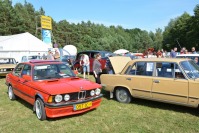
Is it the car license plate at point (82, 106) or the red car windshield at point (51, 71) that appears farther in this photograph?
the red car windshield at point (51, 71)

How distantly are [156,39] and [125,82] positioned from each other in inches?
4708

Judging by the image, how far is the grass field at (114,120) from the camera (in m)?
5.21

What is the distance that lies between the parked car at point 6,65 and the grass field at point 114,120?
7.27 meters

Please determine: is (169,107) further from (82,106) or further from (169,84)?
(82,106)

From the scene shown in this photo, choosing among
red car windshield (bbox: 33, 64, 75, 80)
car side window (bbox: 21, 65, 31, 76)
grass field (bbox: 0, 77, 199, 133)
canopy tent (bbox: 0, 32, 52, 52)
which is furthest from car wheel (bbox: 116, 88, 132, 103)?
canopy tent (bbox: 0, 32, 52, 52)

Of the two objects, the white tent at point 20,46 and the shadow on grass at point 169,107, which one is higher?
the white tent at point 20,46

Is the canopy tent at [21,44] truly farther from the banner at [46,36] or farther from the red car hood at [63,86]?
the red car hood at [63,86]

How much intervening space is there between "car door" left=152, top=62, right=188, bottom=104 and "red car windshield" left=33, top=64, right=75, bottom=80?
103 inches

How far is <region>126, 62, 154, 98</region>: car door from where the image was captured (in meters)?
6.68

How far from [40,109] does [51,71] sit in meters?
1.41

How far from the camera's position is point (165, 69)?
21.2 feet

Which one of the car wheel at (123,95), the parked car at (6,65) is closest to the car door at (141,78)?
the car wheel at (123,95)

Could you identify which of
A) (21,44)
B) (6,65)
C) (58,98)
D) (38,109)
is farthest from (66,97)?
(21,44)

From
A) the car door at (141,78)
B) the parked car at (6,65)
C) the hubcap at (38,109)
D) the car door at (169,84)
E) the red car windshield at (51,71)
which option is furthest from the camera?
the parked car at (6,65)
